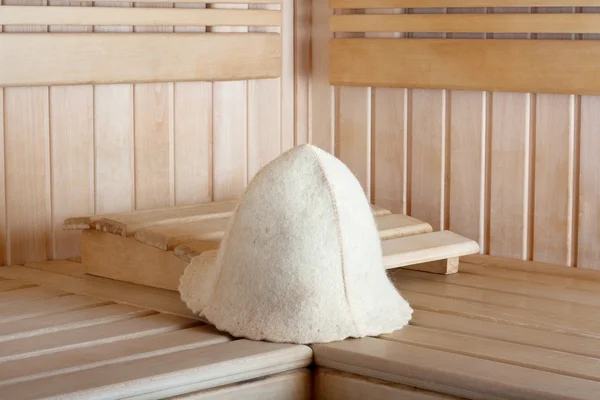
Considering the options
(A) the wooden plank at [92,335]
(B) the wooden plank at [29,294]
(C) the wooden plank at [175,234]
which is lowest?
(A) the wooden plank at [92,335]

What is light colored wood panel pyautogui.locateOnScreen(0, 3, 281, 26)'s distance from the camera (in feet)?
7.32

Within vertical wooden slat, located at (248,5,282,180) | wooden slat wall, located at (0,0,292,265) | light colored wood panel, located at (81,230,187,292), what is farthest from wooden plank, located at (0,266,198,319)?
vertical wooden slat, located at (248,5,282,180)

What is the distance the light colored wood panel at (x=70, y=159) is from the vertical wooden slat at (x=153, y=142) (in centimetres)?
13

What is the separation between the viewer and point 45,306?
1922 millimetres

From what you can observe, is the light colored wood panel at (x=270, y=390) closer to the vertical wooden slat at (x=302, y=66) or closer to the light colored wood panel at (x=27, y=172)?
the light colored wood panel at (x=27, y=172)

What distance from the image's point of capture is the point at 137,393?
1460 mm

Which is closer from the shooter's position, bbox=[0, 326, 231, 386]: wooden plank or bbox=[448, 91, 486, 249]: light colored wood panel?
bbox=[0, 326, 231, 386]: wooden plank

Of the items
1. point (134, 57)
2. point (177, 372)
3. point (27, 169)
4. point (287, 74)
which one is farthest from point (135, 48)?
point (177, 372)

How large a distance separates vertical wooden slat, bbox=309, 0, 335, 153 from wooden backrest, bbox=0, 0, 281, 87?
0.44 ft

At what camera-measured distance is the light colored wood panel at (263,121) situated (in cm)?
274

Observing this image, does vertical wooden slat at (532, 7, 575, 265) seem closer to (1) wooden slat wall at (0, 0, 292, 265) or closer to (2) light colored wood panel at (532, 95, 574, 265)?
(2) light colored wood panel at (532, 95, 574, 265)

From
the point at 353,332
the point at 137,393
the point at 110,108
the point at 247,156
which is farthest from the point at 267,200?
the point at 247,156

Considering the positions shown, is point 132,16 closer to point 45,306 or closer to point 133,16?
point 133,16

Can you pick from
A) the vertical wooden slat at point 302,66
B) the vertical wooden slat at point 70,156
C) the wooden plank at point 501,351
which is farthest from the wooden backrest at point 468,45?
the wooden plank at point 501,351
